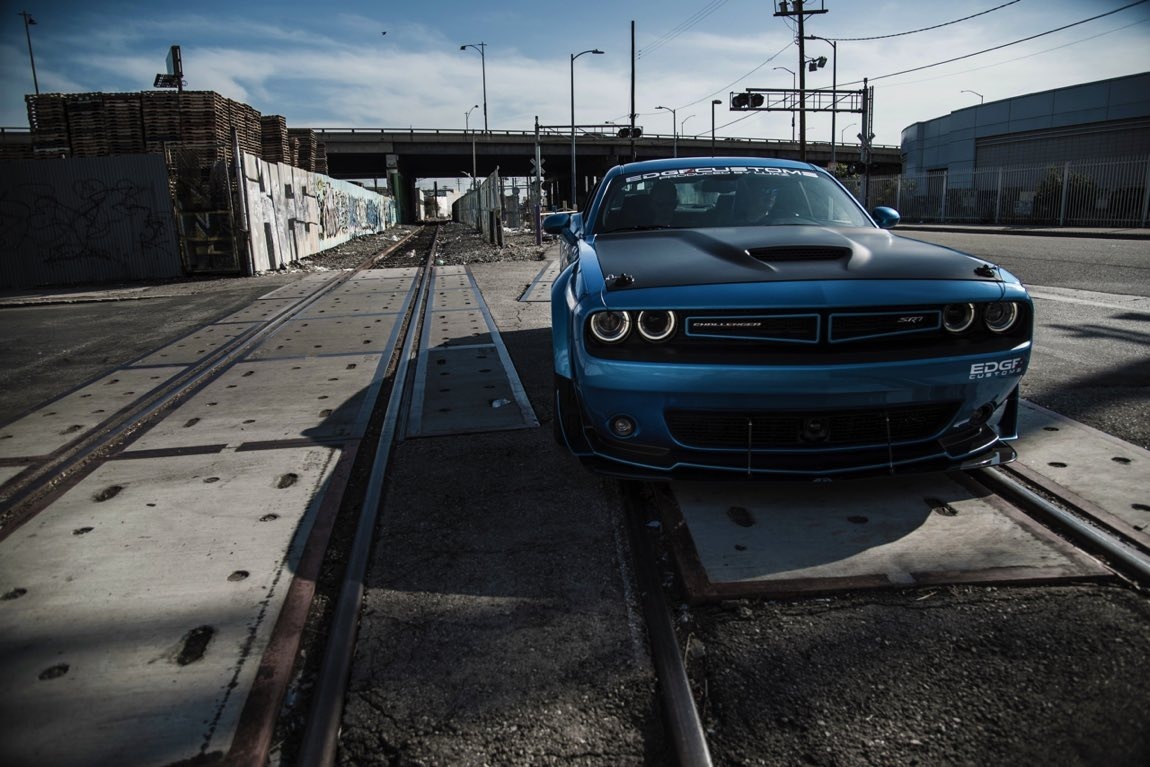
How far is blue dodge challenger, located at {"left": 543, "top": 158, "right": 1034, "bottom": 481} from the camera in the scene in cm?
264

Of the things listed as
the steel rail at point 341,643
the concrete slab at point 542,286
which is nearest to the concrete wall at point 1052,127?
the concrete slab at point 542,286

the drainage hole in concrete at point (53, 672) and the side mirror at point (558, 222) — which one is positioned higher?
the side mirror at point (558, 222)

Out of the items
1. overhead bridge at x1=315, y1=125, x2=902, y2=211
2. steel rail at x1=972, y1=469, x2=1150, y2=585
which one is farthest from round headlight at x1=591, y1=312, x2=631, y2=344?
overhead bridge at x1=315, y1=125, x2=902, y2=211

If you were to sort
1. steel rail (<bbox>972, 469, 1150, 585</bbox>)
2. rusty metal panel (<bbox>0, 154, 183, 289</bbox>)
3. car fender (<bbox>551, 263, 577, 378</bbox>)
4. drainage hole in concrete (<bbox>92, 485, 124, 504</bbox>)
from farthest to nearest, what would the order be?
1. rusty metal panel (<bbox>0, 154, 183, 289</bbox>)
2. drainage hole in concrete (<bbox>92, 485, 124, 504</bbox>)
3. car fender (<bbox>551, 263, 577, 378</bbox>)
4. steel rail (<bbox>972, 469, 1150, 585</bbox>)

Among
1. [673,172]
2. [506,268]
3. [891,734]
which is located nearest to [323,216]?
[506,268]

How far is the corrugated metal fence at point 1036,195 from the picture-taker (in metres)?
24.3

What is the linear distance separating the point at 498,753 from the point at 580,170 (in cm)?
7876

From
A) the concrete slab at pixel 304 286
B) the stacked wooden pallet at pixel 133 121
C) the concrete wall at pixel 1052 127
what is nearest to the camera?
the concrete slab at pixel 304 286

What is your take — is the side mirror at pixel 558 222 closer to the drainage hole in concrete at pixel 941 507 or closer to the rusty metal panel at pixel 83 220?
the drainage hole in concrete at pixel 941 507

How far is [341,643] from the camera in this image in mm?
2141

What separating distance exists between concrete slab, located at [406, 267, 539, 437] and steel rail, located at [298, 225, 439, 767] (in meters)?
0.53

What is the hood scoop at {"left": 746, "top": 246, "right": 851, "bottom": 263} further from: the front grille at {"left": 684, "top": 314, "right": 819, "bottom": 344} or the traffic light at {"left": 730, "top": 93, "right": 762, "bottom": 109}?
the traffic light at {"left": 730, "top": 93, "right": 762, "bottom": 109}

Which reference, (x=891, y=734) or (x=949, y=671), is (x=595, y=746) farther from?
(x=949, y=671)

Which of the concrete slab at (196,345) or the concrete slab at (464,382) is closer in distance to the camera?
the concrete slab at (464,382)
